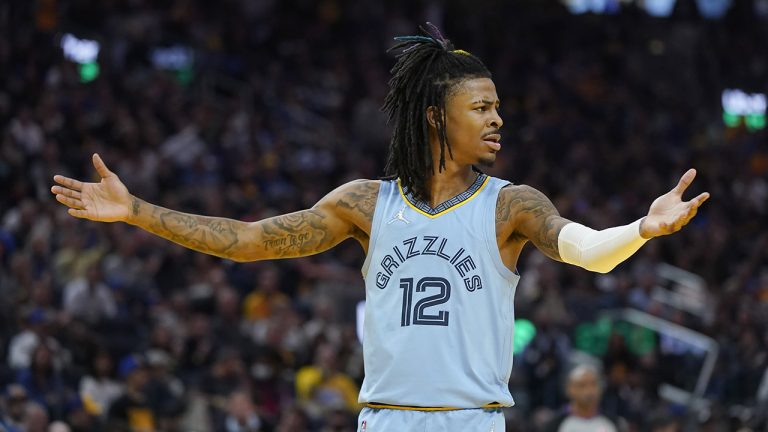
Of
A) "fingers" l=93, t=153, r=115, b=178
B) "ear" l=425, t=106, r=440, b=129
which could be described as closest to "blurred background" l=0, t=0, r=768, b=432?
"fingers" l=93, t=153, r=115, b=178

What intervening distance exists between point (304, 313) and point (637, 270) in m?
4.59

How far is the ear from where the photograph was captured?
4875 mm

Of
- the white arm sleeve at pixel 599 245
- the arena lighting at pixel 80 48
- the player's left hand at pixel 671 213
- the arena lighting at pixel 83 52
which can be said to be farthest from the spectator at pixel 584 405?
the arena lighting at pixel 80 48

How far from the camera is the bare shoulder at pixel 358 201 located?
491 centimetres

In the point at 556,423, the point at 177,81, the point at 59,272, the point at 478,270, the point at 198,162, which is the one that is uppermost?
the point at 177,81

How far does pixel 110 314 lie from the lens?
12.2 metres

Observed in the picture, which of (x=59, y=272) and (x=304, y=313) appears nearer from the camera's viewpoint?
(x=59, y=272)

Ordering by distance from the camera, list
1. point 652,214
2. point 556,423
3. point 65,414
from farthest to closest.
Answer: point 65,414, point 556,423, point 652,214

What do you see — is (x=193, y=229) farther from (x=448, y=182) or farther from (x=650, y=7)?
(x=650, y=7)

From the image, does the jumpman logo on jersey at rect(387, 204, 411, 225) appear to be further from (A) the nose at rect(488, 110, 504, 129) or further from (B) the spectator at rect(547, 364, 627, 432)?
(B) the spectator at rect(547, 364, 627, 432)

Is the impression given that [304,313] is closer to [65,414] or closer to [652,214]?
[65,414]

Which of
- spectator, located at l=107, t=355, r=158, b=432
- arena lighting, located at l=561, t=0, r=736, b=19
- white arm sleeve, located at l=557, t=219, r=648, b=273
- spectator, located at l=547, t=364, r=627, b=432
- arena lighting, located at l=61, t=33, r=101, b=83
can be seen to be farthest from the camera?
arena lighting, located at l=561, t=0, r=736, b=19

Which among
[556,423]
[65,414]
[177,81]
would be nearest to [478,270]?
[556,423]

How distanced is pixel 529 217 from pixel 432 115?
57 cm
